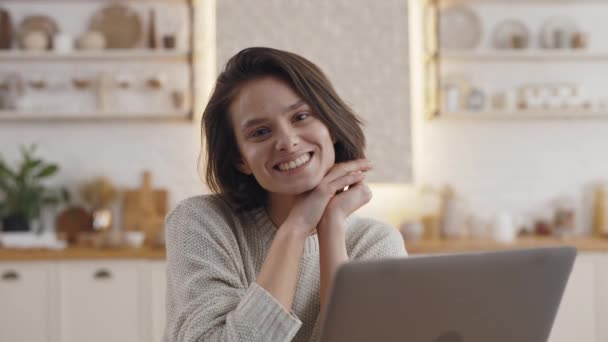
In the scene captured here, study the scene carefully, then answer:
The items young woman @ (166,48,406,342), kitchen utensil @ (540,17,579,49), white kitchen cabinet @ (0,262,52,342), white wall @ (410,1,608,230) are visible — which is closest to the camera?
young woman @ (166,48,406,342)

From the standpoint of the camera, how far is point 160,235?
372 cm

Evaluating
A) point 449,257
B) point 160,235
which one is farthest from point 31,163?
point 449,257

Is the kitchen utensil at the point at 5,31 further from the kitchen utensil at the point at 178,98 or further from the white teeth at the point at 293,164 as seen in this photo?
the white teeth at the point at 293,164

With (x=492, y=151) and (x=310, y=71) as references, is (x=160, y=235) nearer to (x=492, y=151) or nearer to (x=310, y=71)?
(x=492, y=151)

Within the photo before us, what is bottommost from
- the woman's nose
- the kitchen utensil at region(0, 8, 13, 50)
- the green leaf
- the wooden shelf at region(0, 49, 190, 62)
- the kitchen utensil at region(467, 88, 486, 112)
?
the green leaf

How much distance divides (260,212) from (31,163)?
2721 mm

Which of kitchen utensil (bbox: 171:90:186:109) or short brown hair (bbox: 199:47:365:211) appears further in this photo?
kitchen utensil (bbox: 171:90:186:109)

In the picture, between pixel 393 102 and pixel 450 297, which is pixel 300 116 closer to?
pixel 450 297

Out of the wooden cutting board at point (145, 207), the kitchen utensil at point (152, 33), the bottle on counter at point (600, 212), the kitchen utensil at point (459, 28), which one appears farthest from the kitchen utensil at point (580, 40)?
the wooden cutting board at point (145, 207)

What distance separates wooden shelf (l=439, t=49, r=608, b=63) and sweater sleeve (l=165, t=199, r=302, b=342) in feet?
9.62

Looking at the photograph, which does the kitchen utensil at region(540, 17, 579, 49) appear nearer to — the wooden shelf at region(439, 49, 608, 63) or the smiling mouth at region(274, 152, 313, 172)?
the wooden shelf at region(439, 49, 608, 63)

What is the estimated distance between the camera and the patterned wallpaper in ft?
13.5

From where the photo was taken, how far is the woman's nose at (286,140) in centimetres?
139

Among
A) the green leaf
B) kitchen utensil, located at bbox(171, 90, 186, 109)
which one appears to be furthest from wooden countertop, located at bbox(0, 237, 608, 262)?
kitchen utensil, located at bbox(171, 90, 186, 109)
